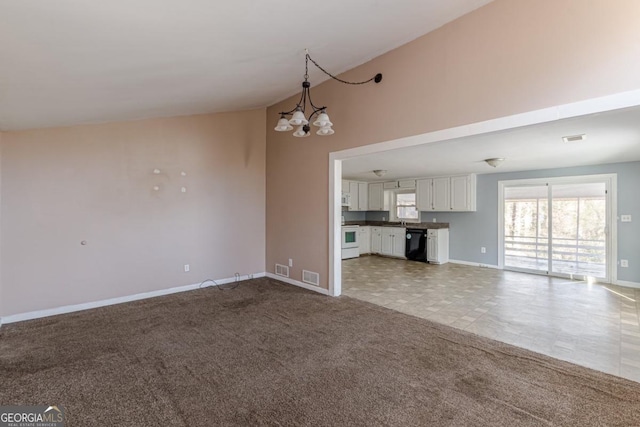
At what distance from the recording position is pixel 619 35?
2.18m

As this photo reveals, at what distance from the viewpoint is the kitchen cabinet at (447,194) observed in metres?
6.96

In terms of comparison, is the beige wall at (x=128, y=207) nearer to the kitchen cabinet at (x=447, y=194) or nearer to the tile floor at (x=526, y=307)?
the tile floor at (x=526, y=307)

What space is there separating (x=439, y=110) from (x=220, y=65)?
7.83ft

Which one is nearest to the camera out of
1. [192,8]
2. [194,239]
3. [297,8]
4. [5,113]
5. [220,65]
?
[192,8]

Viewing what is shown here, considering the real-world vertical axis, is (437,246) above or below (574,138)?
below

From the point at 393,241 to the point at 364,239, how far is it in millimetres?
888

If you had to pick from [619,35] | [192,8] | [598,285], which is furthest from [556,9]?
[598,285]

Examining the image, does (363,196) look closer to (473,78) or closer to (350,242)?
(350,242)

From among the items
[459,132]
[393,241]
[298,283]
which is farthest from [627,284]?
[298,283]

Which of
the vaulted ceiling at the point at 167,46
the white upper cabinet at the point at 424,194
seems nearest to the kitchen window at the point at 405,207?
the white upper cabinet at the point at 424,194

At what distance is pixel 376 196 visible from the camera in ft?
29.0

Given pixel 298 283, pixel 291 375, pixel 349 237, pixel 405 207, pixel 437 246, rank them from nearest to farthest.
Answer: pixel 291 375
pixel 298 283
pixel 437 246
pixel 349 237
pixel 405 207

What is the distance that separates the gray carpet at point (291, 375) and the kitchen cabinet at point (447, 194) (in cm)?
450

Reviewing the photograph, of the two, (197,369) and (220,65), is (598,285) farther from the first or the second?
(220,65)
